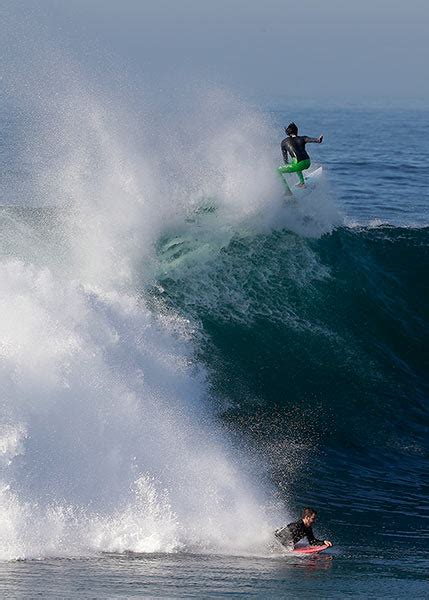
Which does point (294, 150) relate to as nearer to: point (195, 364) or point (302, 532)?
point (195, 364)

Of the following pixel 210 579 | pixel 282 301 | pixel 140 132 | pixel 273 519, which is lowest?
pixel 210 579

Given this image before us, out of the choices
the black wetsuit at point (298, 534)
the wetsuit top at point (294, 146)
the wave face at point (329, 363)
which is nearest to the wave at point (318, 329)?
the wave face at point (329, 363)

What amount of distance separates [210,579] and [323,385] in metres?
7.42

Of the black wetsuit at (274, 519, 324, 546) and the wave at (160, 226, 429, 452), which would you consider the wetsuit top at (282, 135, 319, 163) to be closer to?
the wave at (160, 226, 429, 452)

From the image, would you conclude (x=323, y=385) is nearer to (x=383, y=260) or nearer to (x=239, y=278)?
(x=239, y=278)

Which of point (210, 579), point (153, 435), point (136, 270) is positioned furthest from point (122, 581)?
point (136, 270)

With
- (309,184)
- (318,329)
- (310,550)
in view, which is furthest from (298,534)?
(309,184)

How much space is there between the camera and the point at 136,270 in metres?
19.1

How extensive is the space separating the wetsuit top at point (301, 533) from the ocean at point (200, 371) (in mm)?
306

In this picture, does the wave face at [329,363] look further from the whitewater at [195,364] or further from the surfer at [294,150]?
the surfer at [294,150]

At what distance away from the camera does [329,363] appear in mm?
18703

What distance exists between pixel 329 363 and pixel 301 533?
257 inches

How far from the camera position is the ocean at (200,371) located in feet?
40.1

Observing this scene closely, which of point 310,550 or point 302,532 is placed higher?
point 302,532
